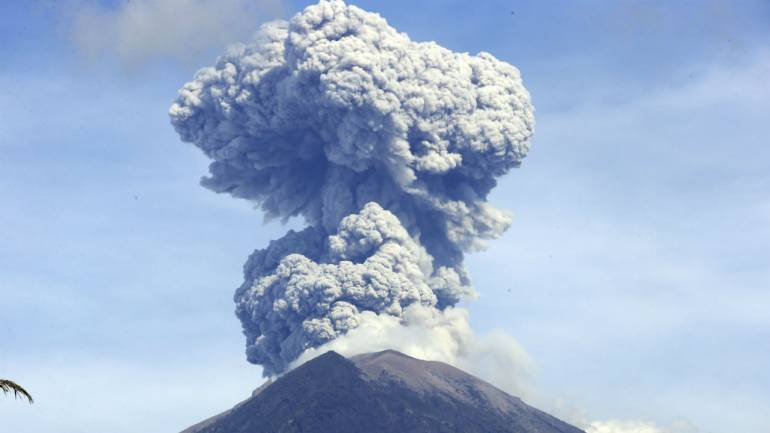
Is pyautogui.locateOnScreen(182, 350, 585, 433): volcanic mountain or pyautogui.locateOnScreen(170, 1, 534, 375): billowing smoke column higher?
pyautogui.locateOnScreen(170, 1, 534, 375): billowing smoke column

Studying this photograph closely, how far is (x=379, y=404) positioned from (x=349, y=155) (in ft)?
76.4

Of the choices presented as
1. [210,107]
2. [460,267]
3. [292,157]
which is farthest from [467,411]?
[210,107]

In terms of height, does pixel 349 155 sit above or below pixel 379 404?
above

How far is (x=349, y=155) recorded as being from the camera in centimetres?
11331

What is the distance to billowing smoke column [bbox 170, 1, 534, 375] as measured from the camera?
365ft

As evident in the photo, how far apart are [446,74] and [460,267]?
62.6 feet

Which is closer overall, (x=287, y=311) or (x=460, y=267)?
(x=287, y=311)

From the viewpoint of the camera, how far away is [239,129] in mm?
117250

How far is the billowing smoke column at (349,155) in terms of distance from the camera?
111188mm

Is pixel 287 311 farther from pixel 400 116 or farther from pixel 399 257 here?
pixel 400 116

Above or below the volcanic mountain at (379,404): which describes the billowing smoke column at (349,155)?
above

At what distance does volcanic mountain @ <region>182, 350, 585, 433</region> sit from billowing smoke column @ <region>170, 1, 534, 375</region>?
14.3 feet

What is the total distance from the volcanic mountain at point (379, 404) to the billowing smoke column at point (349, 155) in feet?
14.3

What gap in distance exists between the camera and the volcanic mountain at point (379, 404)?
109 meters
